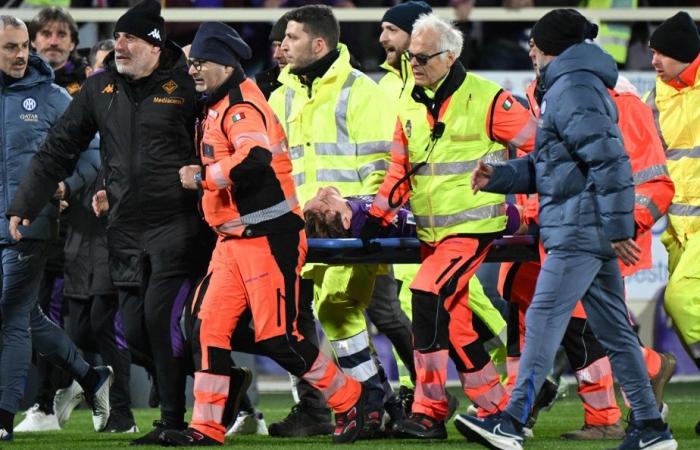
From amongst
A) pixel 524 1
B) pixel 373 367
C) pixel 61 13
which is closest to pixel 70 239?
pixel 61 13

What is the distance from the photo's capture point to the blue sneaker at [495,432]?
277 inches

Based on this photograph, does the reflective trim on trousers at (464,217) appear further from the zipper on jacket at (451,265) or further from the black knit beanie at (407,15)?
the black knit beanie at (407,15)

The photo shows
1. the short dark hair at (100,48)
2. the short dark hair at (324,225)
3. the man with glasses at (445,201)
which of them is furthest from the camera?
the short dark hair at (100,48)

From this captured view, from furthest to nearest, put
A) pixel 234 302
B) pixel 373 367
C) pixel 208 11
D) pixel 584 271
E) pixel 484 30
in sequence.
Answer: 1. pixel 484 30
2. pixel 208 11
3. pixel 373 367
4. pixel 234 302
5. pixel 584 271

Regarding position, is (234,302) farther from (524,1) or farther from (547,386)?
(524,1)

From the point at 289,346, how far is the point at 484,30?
6670 mm

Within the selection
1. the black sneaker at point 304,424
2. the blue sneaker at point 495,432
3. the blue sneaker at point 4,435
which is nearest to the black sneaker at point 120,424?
the blue sneaker at point 4,435

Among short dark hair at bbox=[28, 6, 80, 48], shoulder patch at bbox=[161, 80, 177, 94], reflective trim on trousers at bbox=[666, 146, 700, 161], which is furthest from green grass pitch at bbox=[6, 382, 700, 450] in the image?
short dark hair at bbox=[28, 6, 80, 48]

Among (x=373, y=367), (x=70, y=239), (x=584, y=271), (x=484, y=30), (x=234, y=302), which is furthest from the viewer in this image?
(x=484, y=30)

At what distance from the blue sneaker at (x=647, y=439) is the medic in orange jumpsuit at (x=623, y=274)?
1063 millimetres

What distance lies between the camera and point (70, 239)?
397 inches

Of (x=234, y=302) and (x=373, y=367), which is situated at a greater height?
(x=234, y=302)

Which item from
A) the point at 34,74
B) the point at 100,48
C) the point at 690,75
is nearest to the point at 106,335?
the point at 100,48

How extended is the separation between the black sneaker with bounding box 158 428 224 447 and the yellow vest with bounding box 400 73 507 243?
55.4 inches
